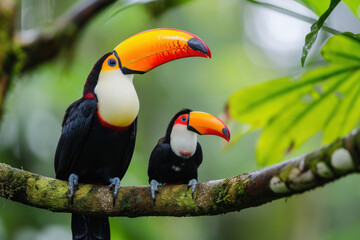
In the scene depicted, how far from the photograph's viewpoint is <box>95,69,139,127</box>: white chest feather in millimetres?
2510

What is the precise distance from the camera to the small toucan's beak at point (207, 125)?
2579 mm

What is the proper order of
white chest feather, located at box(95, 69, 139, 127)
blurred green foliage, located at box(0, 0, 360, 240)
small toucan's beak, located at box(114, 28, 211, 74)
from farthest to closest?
1. blurred green foliage, located at box(0, 0, 360, 240)
2. white chest feather, located at box(95, 69, 139, 127)
3. small toucan's beak, located at box(114, 28, 211, 74)

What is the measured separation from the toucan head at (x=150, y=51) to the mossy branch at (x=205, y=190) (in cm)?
69

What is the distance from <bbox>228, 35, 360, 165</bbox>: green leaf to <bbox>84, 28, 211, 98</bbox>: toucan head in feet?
1.69

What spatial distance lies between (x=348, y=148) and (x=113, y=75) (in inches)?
58.0

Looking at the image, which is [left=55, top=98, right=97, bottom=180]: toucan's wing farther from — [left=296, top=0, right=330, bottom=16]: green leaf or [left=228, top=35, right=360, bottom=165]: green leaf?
[left=296, top=0, right=330, bottom=16]: green leaf

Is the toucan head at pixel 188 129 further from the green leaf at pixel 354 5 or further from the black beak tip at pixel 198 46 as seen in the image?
the green leaf at pixel 354 5

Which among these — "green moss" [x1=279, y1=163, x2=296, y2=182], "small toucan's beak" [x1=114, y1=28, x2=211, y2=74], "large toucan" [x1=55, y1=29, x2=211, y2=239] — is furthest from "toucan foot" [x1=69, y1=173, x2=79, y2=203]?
"green moss" [x1=279, y1=163, x2=296, y2=182]

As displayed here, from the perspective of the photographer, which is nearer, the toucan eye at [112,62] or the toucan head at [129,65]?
the toucan head at [129,65]

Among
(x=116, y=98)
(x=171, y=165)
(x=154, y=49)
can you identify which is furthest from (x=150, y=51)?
(x=171, y=165)

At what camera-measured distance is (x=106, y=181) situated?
9.80 feet

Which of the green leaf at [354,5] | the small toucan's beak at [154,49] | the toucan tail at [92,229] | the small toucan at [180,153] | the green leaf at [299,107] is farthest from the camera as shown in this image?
the toucan tail at [92,229]

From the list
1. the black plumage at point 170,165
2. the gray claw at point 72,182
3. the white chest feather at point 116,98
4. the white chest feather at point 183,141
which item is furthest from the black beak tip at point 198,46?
the gray claw at point 72,182

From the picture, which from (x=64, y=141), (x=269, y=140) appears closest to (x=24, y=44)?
(x=64, y=141)
